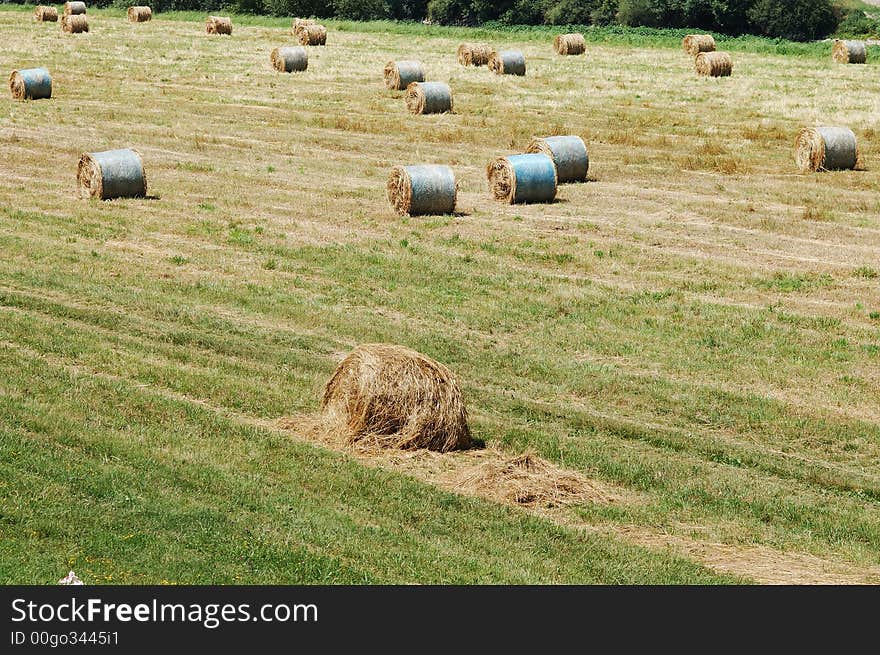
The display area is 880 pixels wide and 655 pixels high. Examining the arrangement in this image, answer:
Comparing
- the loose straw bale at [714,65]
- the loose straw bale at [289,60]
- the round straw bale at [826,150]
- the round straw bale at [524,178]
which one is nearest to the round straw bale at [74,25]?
the loose straw bale at [289,60]

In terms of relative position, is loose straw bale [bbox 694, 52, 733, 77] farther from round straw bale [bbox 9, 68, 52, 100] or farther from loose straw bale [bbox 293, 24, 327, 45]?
round straw bale [bbox 9, 68, 52, 100]

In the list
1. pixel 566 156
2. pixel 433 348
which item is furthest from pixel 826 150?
pixel 433 348

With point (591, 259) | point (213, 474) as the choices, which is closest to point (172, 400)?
point (213, 474)

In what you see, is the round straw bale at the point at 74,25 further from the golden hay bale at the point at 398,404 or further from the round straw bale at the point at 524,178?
the golden hay bale at the point at 398,404

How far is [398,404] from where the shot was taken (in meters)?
14.6

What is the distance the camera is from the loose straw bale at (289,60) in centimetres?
5272

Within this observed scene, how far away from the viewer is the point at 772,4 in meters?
90.9

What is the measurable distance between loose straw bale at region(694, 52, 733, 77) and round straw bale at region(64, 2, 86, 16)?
38.8m

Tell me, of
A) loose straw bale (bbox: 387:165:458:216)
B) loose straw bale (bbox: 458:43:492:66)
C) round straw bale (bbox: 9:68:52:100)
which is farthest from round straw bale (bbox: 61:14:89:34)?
loose straw bale (bbox: 387:165:458:216)

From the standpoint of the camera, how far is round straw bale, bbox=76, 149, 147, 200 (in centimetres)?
2675

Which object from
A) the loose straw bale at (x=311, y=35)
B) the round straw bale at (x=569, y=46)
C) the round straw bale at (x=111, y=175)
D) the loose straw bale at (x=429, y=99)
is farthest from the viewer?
the loose straw bale at (x=311, y=35)

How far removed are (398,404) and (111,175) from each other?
14352mm

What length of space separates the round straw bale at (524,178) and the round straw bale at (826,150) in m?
8.33

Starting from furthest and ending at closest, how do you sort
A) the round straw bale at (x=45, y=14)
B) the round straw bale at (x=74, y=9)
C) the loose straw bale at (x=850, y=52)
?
the round straw bale at (x=74, y=9) < the round straw bale at (x=45, y=14) < the loose straw bale at (x=850, y=52)
